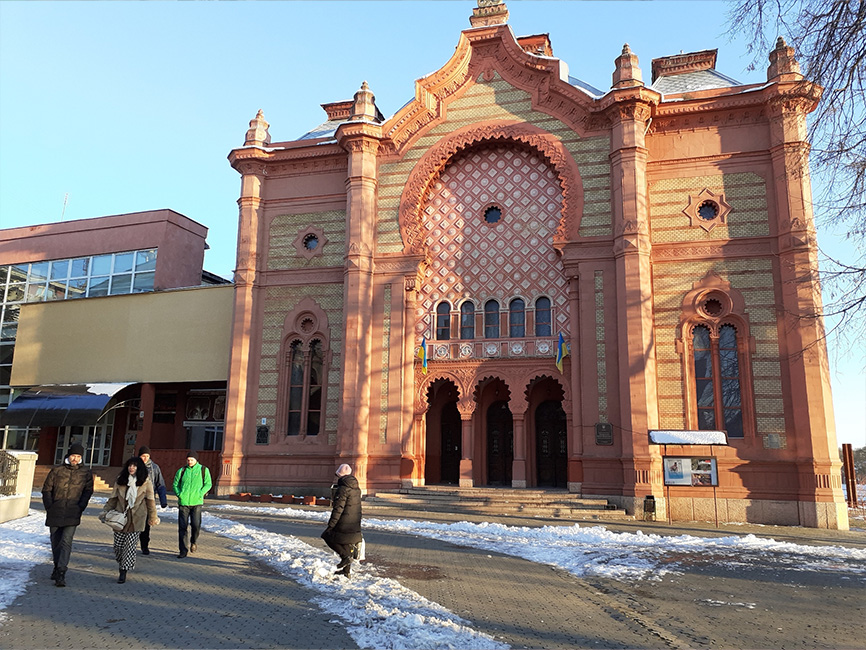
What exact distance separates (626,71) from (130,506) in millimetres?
18857

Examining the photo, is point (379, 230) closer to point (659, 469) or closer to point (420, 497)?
point (420, 497)

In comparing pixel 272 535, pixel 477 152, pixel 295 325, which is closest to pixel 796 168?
pixel 272 535

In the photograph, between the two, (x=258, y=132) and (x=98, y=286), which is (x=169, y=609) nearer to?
(x=258, y=132)

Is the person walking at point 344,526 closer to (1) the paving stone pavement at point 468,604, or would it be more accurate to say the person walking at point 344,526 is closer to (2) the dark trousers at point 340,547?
(2) the dark trousers at point 340,547

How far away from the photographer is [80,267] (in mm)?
30281

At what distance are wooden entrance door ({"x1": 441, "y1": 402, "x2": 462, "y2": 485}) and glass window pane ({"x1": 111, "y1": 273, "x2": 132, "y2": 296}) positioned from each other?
51.0ft

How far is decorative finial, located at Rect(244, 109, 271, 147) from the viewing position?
2458cm

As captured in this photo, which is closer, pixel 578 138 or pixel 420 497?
pixel 420 497

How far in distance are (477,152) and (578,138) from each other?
143 inches

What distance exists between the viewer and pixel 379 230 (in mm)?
22984

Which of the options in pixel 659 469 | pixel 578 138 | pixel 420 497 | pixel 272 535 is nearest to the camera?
pixel 272 535

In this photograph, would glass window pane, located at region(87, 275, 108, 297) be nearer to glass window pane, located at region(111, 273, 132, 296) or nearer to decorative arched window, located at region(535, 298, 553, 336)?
glass window pane, located at region(111, 273, 132, 296)

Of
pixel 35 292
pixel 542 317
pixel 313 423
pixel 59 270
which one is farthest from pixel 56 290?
pixel 542 317

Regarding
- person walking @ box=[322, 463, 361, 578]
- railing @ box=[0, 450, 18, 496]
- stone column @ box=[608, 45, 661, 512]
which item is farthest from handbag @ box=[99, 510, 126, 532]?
stone column @ box=[608, 45, 661, 512]
